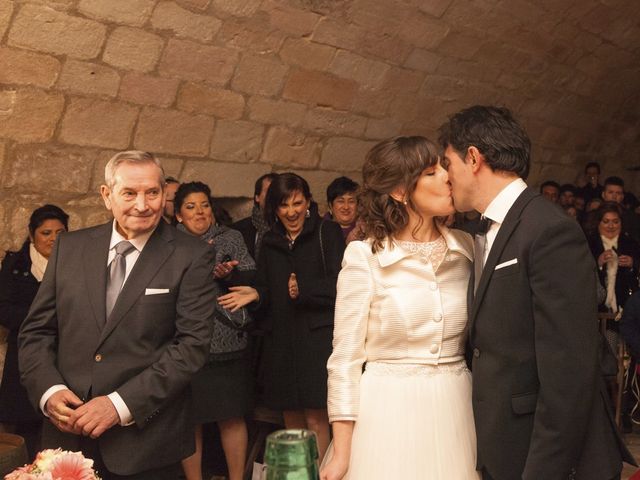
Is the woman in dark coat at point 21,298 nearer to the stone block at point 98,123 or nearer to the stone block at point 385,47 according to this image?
the stone block at point 98,123

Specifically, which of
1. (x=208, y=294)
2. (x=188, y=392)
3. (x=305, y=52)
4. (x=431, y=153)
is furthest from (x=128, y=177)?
(x=305, y=52)

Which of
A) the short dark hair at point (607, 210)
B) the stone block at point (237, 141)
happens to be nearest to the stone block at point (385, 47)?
the stone block at point (237, 141)

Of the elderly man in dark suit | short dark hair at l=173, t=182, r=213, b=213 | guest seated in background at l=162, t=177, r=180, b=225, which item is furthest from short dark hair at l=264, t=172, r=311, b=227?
the elderly man in dark suit

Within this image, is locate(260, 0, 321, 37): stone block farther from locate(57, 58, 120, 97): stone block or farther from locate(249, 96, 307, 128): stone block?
locate(57, 58, 120, 97): stone block

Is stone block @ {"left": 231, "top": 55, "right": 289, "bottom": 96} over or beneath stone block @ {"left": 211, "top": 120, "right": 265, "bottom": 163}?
over

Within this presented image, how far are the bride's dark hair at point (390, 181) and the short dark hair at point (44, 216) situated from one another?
234 centimetres

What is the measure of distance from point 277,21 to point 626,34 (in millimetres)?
4039

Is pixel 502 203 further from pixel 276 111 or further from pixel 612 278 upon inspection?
pixel 612 278

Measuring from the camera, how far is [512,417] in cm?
204

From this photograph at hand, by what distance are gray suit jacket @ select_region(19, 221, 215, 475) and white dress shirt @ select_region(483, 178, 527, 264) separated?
0.88m

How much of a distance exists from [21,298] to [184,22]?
64.4 inches

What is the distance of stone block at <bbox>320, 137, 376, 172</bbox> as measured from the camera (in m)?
6.23

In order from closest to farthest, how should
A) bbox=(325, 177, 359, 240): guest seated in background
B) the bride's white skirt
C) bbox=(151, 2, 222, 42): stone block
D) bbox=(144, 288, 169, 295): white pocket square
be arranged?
the bride's white skirt, bbox=(144, 288, 169, 295): white pocket square, bbox=(151, 2, 222, 42): stone block, bbox=(325, 177, 359, 240): guest seated in background

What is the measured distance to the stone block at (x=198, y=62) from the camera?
473 centimetres
